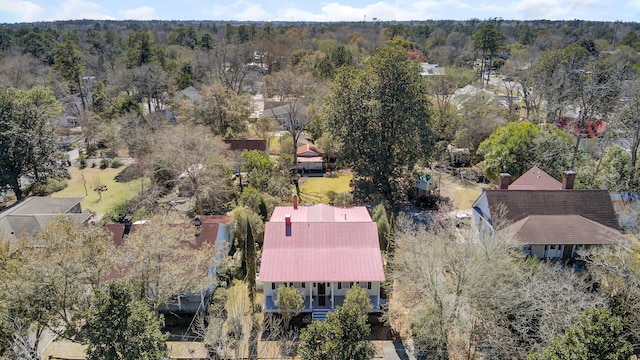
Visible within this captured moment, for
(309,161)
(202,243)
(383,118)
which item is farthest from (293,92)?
(202,243)

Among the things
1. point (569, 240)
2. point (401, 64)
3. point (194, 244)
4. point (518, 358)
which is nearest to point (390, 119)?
point (401, 64)

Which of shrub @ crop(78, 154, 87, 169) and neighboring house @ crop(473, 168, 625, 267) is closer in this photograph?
neighboring house @ crop(473, 168, 625, 267)

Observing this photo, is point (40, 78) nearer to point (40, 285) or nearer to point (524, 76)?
point (40, 285)

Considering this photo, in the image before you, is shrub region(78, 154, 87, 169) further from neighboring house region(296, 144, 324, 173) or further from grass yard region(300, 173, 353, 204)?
grass yard region(300, 173, 353, 204)

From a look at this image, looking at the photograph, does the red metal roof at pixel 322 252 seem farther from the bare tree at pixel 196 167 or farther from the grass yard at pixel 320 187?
the grass yard at pixel 320 187

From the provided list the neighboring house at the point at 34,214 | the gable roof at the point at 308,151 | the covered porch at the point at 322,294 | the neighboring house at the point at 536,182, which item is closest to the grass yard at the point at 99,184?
the neighboring house at the point at 34,214

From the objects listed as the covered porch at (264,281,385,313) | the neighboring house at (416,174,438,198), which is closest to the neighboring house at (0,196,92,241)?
the covered porch at (264,281,385,313)
